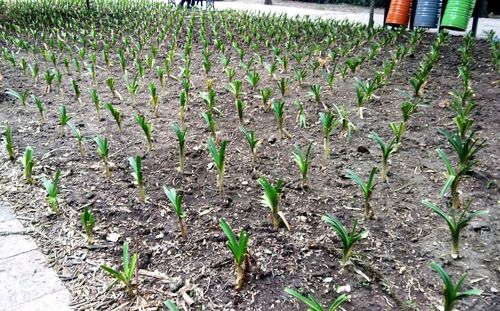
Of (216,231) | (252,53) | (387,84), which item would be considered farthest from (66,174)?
(252,53)

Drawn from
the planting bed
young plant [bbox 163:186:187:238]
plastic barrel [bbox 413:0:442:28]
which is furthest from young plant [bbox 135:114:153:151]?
plastic barrel [bbox 413:0:442:28]

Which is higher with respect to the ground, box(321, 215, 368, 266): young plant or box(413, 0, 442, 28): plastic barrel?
box(413, 0, 442, 28): plastic barrel

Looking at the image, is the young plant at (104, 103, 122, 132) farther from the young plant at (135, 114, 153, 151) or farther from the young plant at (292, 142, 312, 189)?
the young plant at (292, 142, 312, 189)

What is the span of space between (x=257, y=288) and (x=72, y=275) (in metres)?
0.86

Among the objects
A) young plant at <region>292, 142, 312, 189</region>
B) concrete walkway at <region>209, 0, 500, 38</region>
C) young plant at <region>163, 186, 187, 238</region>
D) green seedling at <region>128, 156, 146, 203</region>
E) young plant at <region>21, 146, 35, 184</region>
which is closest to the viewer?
young plant at <region>163, 186, 187, 238</region>

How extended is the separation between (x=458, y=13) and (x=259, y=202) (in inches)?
242

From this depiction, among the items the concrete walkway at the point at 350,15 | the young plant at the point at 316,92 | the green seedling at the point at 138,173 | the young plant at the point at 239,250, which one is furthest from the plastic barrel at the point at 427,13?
the young plant at the point at 239,250

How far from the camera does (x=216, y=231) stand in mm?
2164

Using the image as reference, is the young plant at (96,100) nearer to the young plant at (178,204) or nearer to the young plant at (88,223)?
the young plant at (88,223)

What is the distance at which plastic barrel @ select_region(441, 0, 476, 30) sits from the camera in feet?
22.3

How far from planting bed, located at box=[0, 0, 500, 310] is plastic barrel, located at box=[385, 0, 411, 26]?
3565 mm

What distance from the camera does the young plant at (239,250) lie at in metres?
1.68

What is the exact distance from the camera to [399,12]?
24.9 ft

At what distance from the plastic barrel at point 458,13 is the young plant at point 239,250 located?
6606mm
